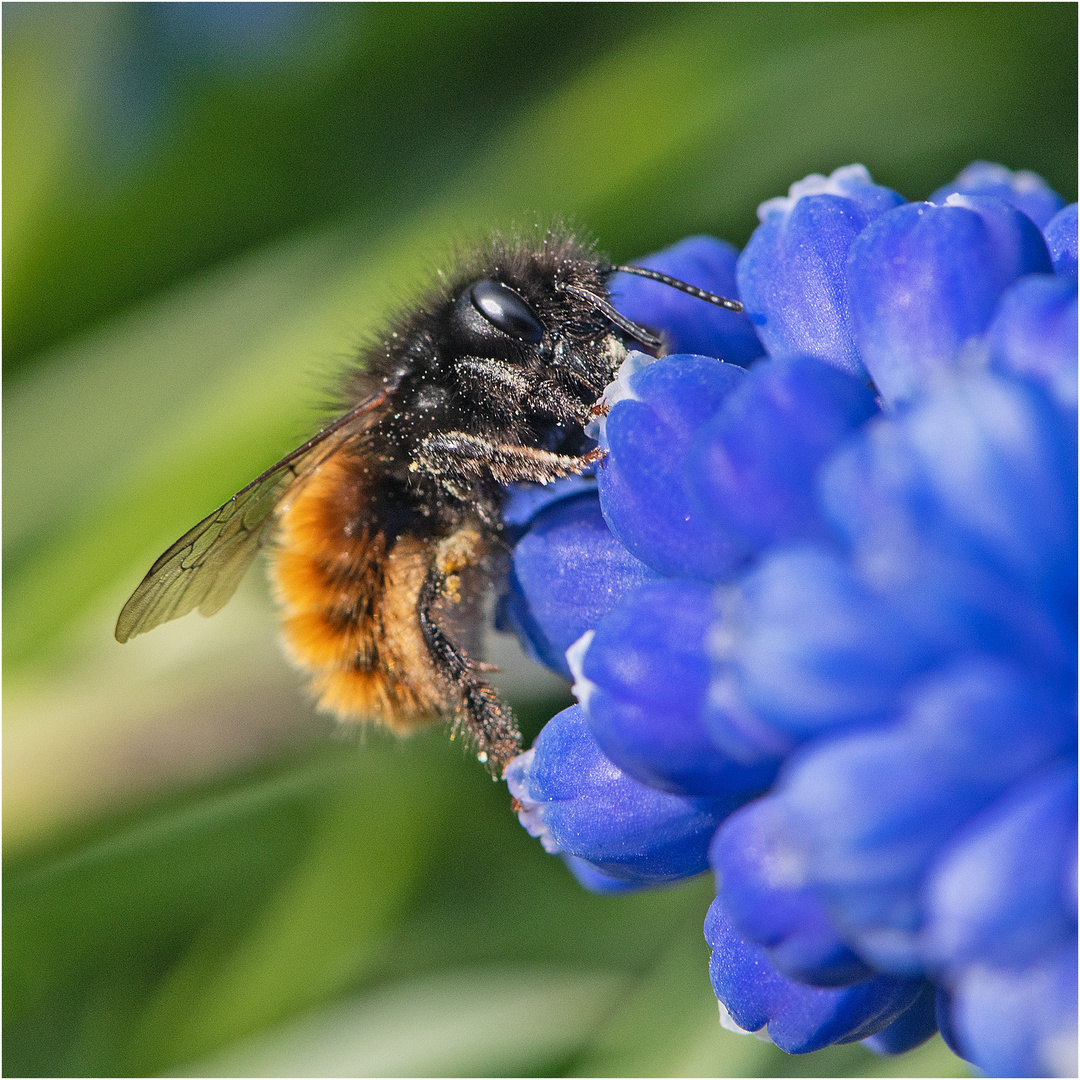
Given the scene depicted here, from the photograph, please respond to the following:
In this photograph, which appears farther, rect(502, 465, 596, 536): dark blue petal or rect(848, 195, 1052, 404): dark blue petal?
rect(502, 465, 596, 536): dark blue petal

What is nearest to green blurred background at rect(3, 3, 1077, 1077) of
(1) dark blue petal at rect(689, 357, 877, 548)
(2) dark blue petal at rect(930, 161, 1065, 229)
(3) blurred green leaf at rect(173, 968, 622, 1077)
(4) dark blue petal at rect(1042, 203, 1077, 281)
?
(3) blurred green leaf at rect(173, 968, 622, 1077)

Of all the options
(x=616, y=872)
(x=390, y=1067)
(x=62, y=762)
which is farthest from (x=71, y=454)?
(x=616, y=872)

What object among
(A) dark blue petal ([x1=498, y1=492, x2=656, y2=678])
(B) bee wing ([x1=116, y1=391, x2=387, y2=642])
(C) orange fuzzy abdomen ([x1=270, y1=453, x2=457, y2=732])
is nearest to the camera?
(A) dark blue petal ([x1=498, y1=492, x2=656, y2=678])

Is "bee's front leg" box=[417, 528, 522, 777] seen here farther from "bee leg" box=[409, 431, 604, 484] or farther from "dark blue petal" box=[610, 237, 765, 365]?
"dark blue petal" box=[610, 237, 765, 365]

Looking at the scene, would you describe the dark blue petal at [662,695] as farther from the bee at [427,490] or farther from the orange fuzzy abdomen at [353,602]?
the orange fuzzy abdomen at [353,602]

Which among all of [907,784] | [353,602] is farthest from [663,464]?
[353,602]

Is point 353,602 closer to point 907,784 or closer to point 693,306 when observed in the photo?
point 693,306

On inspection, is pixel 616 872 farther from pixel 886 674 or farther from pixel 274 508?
pixel 274 508
